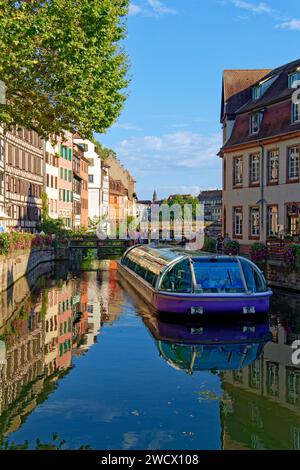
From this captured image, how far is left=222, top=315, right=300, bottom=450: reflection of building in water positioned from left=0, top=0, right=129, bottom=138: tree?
11.4 metres

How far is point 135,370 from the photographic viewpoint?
12.8 m

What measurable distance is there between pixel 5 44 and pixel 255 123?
24689 millimetres

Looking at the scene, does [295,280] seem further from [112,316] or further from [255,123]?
[255,123]

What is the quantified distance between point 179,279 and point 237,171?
24.2m

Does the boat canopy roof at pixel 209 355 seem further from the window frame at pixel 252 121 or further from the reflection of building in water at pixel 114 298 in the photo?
the window frame at pixel 252 121

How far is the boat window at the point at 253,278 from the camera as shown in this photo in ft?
61.2

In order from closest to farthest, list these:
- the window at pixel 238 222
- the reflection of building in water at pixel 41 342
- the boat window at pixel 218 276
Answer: the reflection of building in water at pixel 41 342
the boat window at pixel 218 276
the window at pixel 238 222

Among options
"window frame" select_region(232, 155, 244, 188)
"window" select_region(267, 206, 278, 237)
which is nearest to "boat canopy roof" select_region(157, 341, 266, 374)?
"window" select_region(267, 206, 278, 237)

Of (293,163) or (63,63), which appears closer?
(63,63)

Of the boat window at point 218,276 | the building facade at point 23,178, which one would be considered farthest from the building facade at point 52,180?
the boat window at point 218,276

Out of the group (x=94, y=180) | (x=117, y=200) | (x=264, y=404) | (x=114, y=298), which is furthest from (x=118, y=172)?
(x=264, y=404)

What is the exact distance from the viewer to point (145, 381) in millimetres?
11828

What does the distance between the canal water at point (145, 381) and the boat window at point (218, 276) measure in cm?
119

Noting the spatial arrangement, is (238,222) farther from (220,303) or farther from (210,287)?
(220,303)
